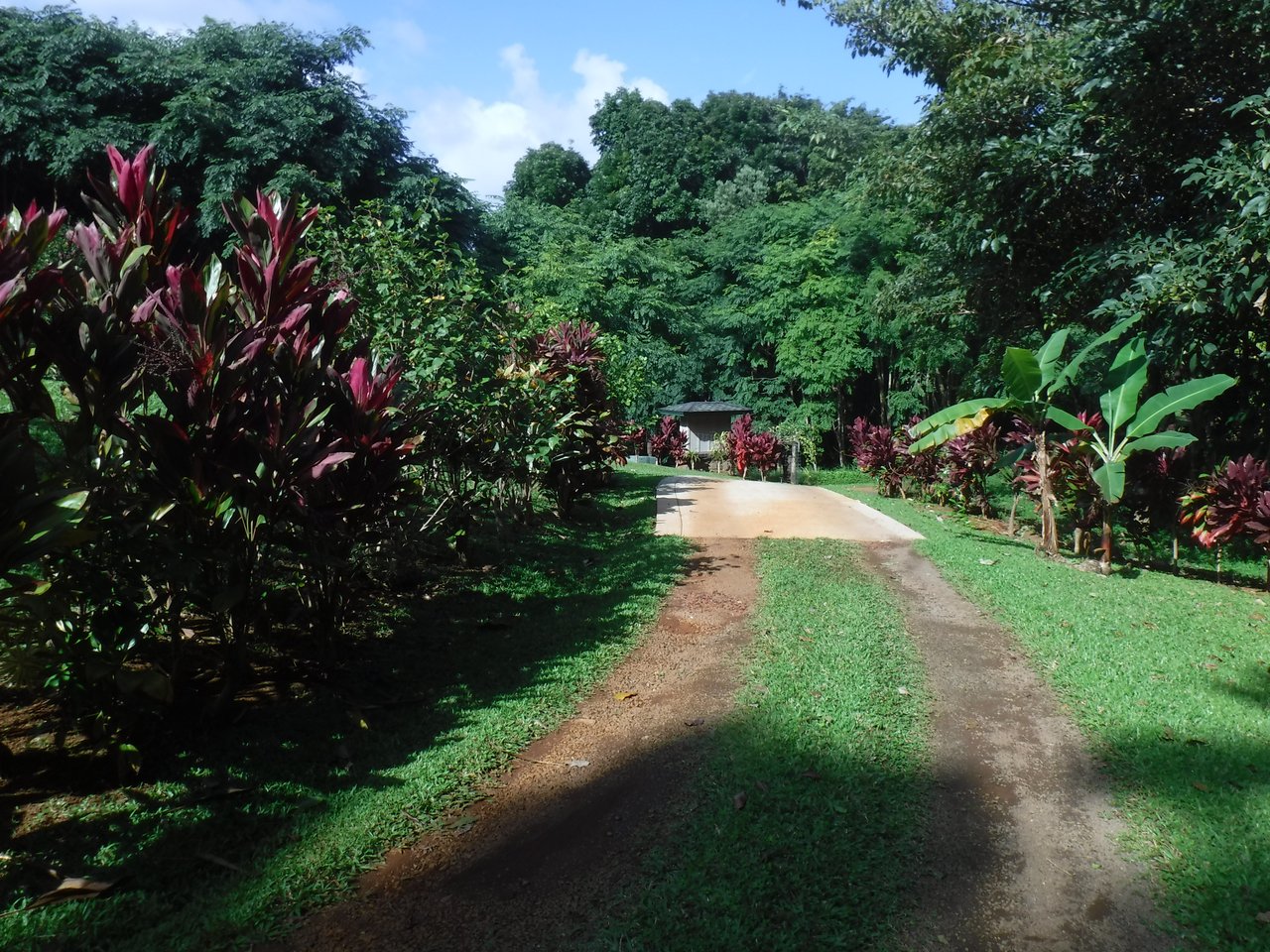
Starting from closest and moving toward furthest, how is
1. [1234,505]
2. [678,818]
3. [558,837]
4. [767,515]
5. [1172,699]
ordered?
1. [558,837]
2. [678,818]
3. [1172,699]
4. [1234,505]
5. [767,515]

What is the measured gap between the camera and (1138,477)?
1126 cm

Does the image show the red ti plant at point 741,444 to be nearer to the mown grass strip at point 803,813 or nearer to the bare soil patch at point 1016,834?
the mown grass strip at point 803,813

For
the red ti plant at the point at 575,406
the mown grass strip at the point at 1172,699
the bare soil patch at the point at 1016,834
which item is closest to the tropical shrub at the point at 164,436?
the bare soil patch at the point at 1016,834

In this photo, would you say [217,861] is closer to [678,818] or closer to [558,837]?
[558,837]

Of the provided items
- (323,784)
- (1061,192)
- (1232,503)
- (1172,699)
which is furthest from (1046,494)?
(323,784)

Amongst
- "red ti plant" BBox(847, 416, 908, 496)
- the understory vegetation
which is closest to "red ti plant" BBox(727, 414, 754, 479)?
"red ti plant" BBox(847, 416, 908, 496)

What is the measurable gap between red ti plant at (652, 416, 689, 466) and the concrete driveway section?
34.5 ft

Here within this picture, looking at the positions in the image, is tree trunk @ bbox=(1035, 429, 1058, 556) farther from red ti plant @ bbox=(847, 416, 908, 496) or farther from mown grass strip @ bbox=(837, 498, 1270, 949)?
red ti plant @ bbox=(847, 416, 908, 496)

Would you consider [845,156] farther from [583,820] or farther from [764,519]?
[583,820]

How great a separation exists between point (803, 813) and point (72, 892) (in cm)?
276

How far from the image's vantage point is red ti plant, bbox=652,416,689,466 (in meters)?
25.4

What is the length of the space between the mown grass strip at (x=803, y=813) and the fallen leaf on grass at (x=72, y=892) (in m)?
1.72

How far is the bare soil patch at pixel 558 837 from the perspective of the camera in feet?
9.89

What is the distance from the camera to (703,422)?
27.2m
